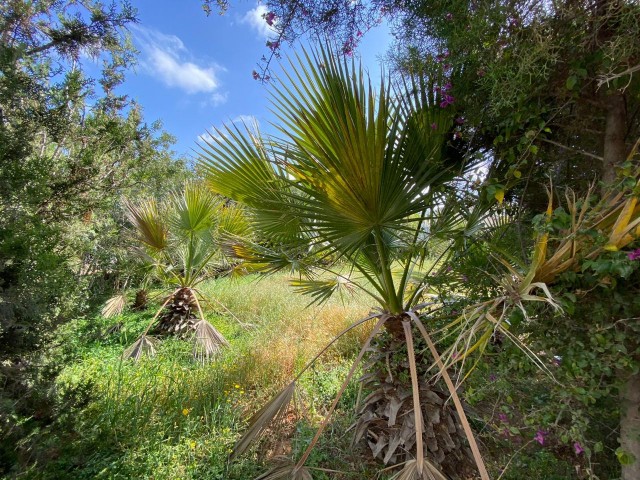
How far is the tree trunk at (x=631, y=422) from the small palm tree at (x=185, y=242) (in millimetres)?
3577

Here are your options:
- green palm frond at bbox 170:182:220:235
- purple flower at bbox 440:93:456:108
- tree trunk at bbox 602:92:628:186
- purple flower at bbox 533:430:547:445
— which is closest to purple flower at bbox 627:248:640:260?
tree trunk at bbox 602:92:628:186

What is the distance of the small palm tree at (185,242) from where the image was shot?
422 centimetres

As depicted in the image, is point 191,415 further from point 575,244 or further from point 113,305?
point 113,305

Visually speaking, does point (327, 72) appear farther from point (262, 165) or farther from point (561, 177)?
point (561, 177)

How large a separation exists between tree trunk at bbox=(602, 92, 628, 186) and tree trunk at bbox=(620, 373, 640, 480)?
0.85 metres

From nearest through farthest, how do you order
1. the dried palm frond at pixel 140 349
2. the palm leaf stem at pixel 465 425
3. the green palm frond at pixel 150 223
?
the palm leaf stem at pixel 465 425 < the dried palm frond at pixel 140 349 < the green palm frond at pixel 150 223

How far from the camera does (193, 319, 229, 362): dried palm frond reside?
156 inches

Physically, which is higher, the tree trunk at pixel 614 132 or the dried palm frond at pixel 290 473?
the tree trunk at pixel 614 132

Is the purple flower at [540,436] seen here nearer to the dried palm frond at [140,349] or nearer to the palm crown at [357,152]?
the palm crown at [357,152]

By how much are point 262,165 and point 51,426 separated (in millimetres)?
2015

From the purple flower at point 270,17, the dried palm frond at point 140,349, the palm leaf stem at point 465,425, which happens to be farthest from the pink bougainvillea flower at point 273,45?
the dried palm frond at point 140,349

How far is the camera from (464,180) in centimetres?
167

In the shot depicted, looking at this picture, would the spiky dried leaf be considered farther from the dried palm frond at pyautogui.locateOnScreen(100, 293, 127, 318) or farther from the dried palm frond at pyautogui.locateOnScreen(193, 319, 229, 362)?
the dried palm frond at pyautogui.locateOnScreen(100, 293, 127, 318)

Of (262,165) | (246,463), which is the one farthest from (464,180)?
(246,463)
